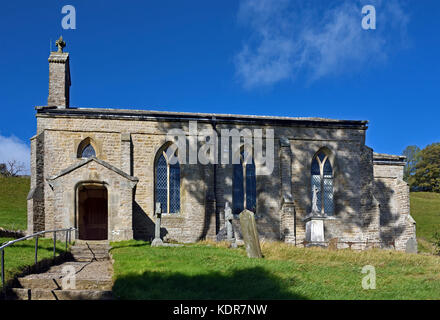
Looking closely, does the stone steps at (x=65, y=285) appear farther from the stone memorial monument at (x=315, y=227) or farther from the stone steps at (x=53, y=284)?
the stone memorial monument at (x=315, y=227)

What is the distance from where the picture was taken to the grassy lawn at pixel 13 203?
27.8 m

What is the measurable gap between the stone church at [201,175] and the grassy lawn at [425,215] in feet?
18.4

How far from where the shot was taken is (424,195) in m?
50.7

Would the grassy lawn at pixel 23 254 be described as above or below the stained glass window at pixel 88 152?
below

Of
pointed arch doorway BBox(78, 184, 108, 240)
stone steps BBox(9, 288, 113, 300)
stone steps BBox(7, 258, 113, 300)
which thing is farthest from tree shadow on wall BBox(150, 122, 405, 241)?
stone steps BBox(9, 288, 113, 300)

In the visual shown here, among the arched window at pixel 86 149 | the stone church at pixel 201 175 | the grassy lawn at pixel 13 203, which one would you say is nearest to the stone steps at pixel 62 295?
the stone church at pixel 201 175

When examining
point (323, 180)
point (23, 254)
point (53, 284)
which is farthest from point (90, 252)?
point (323, 180)

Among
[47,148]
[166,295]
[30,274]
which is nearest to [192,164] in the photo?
[47,148]

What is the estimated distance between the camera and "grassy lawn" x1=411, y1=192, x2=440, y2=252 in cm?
3148

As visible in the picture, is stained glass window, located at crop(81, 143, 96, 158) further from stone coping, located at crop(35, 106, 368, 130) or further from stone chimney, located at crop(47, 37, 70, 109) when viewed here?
stone chimney, located at crop(47, 37, 70, 109)

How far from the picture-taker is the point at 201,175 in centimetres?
2400

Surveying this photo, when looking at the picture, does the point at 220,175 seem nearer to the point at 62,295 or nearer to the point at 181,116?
the point at 181,116

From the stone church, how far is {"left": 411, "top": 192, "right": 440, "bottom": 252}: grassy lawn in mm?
5599
